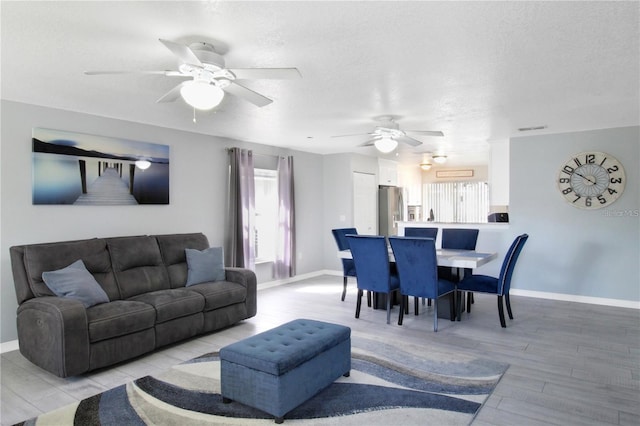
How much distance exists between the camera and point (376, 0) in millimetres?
2053

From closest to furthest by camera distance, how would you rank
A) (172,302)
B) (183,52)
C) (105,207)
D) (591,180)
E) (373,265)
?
(183,52), (172,302), (105,207), (373,265), (591,180)

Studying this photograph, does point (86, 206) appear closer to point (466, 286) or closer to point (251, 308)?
point (251, 308)

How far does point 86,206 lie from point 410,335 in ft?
12.4

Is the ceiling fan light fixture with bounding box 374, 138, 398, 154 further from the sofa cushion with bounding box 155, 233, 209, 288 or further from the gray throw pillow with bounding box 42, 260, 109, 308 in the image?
the gray throw pillow with bounding box 42, 260, 109, 308

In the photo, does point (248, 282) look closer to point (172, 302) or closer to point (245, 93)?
point (172, 302)

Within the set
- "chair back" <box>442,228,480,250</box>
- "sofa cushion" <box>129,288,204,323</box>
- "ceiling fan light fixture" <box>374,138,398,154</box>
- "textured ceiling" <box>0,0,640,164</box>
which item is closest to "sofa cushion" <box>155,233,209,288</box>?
"sofa cushion" <box>129,288,204,323</box>

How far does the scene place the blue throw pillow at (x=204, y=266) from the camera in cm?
458

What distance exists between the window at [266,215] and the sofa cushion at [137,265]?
7.90ft

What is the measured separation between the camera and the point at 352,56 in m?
2.81

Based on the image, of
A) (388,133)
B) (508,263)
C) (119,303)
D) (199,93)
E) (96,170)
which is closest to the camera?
(199,93)

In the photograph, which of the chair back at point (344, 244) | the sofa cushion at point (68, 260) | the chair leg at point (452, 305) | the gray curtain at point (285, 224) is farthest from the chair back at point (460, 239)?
the sofa cushion at point (68, 260)

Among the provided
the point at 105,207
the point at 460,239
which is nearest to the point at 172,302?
the point at 105,207

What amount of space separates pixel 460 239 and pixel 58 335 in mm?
4913

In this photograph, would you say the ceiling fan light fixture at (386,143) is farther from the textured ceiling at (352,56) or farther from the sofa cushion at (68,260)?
the sofa cushion at (68,260)
